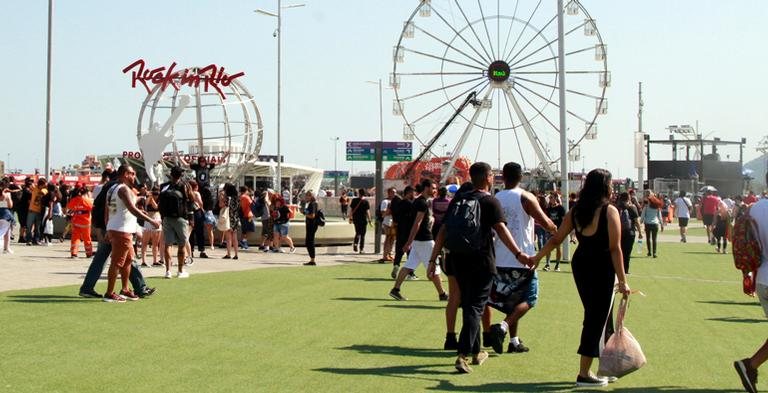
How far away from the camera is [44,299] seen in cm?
1301

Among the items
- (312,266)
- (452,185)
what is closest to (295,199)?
(312,266)

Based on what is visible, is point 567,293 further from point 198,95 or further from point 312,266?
point 198,95

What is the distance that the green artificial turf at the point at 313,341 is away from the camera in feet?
25.7

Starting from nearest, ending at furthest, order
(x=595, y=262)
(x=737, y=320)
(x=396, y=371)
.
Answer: (x=595, y=262)
(x=396, y=371)
(x=737, y=320)

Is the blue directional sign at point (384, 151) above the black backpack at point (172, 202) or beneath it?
above

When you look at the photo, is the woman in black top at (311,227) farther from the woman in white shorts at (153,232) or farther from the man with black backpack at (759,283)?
the man with black backpack at (759,283)

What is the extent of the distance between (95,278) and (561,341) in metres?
6.09

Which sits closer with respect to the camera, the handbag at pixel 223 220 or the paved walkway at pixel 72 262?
the paved walkway at pixel 72 262

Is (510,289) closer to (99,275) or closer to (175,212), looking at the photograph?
(99,275)

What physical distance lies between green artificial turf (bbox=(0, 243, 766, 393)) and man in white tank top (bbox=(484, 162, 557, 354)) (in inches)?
9.8

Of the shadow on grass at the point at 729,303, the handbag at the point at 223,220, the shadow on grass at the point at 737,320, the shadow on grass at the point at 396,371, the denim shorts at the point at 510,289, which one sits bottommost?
the shadow on grass at the point at 729,303

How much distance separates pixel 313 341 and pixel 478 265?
212 cm

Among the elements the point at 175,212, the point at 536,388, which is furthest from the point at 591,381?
the point at 175,212

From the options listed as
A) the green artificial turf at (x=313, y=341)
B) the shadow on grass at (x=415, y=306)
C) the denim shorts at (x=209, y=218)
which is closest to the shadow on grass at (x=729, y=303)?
the green artificial turf at (x=313, y=341)
